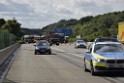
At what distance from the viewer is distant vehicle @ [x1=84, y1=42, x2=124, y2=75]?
17.5 metres

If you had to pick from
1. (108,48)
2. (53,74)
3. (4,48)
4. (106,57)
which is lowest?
(53,74)

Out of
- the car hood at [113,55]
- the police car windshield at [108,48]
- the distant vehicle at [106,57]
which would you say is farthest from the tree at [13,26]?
the car hood at [113,55]

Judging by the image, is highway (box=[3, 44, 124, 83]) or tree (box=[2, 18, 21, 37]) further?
tree (box=[2, 18, 21, 37])

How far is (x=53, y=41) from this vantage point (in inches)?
4326

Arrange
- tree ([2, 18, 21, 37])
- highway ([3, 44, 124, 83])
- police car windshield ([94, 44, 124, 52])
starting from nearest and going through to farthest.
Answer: highway ([3, 44, 124, 83]) → police car windshield ([94, 44, 124, 52]) → tree ([2, 18, 21, 37])

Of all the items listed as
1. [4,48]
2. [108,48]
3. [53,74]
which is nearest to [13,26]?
[4,48]

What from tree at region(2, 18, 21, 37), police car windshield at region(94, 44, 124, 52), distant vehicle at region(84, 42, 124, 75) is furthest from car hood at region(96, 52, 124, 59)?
tree at region(2, 18, 21, 37)

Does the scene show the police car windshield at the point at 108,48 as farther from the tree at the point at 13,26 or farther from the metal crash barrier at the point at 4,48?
the tree at the point at 13,26

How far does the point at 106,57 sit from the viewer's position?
17688 mm

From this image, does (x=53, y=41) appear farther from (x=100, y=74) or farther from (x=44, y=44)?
(x=100, y=74)

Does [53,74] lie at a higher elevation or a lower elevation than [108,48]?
lower

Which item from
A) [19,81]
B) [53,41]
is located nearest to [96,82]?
[19,81]

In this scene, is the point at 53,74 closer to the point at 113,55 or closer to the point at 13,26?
the point at 113,55

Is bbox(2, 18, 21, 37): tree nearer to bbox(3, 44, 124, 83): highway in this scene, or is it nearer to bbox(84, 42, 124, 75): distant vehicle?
bbox(3, 44, 124, 83): highway
